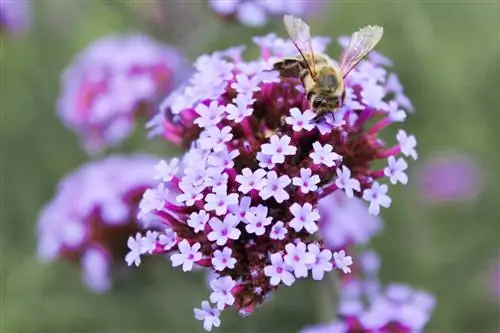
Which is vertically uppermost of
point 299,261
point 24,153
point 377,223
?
point 24,153

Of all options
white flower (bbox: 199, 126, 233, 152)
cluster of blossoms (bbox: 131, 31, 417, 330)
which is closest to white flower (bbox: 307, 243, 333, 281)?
cluster of blossoms (bbox: 131, 31, 417, 330)

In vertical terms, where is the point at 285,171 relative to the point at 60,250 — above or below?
below

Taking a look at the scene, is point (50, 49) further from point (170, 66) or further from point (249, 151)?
point (249, 151)

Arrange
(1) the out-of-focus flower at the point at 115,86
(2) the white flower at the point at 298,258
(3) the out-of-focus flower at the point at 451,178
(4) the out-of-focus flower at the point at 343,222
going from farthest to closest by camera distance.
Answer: (3) the out-of-focus flower at the point at 451,178 < (1) the out-of-focus flower at the point at 115,86 < (4) the out-of-focus flower at the point at 343,222 < (2) the white flower at the point at 298,258

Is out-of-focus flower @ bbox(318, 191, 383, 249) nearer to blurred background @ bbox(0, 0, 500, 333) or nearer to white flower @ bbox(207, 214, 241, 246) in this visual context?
blurred background @ bbox(0, 0, 500, 333)

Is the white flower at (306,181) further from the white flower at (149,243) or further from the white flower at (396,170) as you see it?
the white flower at (149,243)

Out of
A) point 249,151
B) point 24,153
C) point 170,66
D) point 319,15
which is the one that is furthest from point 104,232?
point 319,15

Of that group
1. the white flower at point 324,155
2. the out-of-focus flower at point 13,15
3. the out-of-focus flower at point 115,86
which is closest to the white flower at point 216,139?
the white flower at point 324,155

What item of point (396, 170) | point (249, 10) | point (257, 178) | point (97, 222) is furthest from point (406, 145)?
point (97, 222)
